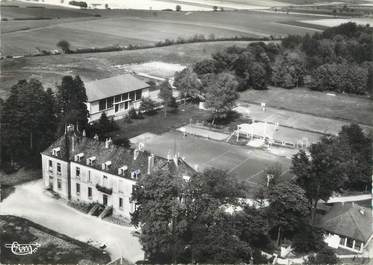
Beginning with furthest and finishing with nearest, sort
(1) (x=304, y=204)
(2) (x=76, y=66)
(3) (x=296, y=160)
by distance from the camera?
1. (2) (x=76, y=66)
2. (3) (x=296, y=160)
3. (1) (x=304, y=204)

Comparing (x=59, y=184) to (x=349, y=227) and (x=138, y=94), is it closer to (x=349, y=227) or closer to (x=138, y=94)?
(x=349, y=227)

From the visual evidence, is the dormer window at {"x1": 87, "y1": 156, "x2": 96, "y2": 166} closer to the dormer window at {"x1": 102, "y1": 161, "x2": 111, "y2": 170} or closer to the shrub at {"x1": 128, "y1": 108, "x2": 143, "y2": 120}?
the dormer window at {"x1": 102, "y1": 161, "x2": 111, "y2": 170}

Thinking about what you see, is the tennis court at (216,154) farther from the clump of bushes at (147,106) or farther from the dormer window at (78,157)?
the dormer window at (78,157)

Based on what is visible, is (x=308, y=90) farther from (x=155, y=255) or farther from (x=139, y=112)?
(x=155, y=255)

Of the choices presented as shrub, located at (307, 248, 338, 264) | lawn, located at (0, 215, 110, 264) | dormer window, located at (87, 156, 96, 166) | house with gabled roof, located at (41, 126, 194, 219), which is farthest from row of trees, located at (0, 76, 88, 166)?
shrub, located at (307, 248, 338, 264)

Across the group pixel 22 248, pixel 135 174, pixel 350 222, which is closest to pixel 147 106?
Answer: pixel 135 174

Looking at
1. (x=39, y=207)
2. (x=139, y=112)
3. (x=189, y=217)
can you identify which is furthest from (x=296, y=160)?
(x=139, y=112)
